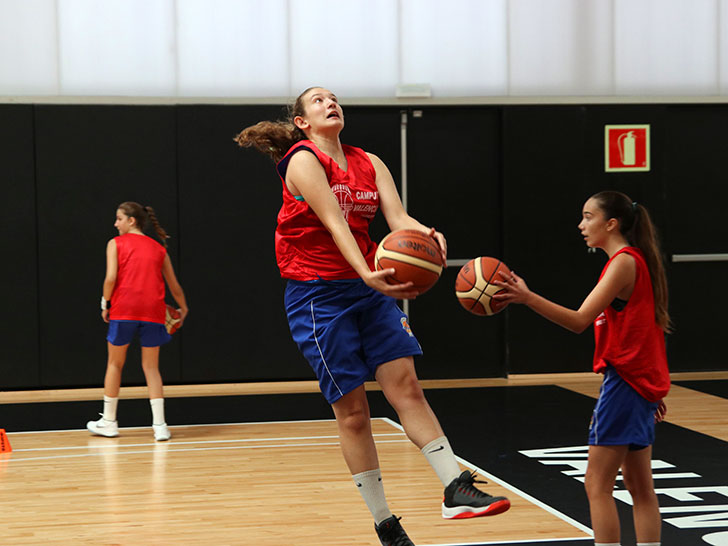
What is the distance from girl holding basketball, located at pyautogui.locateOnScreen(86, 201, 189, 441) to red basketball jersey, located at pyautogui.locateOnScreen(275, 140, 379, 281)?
10.4ft

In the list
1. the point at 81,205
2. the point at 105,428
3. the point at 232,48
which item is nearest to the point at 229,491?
the point at 105,428

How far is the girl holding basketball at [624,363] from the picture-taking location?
3.22 meters

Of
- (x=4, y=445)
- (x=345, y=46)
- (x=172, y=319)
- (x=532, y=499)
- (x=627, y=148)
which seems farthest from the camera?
(x=627, y=148)

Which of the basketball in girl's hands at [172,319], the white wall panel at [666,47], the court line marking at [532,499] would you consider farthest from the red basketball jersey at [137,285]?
the white wall panel at [666,47]

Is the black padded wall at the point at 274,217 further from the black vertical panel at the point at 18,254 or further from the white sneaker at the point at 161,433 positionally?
the white sneaker at the point at 161,433

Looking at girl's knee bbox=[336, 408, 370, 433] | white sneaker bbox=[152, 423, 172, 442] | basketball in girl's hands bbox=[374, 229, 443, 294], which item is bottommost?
white sneaker bbox=[152, 423, 172, 442]

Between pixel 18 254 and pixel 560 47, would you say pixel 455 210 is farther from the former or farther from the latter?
pixel 18 254

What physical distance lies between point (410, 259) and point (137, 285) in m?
3.70

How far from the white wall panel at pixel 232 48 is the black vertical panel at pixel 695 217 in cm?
386

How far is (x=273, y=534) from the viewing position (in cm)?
414

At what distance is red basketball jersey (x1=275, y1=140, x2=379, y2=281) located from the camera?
3420 millimetres

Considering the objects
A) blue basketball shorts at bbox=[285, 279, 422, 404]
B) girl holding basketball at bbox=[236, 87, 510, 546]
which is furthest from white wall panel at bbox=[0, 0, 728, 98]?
blue basketball shorts at bbox=[285, 279, 422, 404]

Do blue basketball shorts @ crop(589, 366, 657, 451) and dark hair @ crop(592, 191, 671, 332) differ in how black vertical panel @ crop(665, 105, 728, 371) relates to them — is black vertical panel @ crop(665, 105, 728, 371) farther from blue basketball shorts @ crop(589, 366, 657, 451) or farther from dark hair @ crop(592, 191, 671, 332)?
blue basketball shorts @ crop(589, 366, 657, 451)

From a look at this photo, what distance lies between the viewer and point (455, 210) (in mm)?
9297
